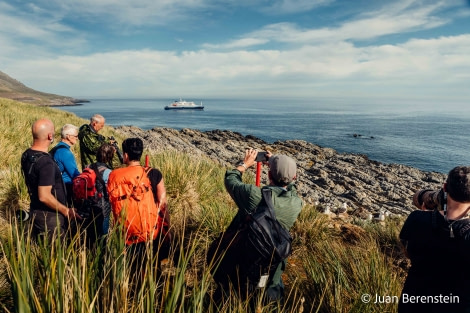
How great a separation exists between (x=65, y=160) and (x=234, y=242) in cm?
258

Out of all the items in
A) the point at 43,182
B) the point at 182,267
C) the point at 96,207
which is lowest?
the point at 96,207

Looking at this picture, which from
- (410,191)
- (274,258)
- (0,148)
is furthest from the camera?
(410,191)

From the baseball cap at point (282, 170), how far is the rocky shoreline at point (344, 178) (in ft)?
36.0

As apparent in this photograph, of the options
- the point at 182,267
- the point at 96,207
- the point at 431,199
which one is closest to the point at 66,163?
the point at 96,207

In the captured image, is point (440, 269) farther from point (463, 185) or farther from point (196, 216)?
point (196, 216)

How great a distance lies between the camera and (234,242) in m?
2.39

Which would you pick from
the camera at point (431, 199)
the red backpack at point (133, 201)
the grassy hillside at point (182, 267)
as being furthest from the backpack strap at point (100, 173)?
the camera at point (431, 199)

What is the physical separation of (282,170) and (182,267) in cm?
119

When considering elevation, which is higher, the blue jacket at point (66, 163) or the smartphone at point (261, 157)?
the smartphone at point (261, 157)

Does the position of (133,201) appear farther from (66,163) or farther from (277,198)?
(66,163)

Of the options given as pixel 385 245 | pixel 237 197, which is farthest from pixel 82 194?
pixel 385 245

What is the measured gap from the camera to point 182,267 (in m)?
1.77

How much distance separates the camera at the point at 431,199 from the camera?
2.24m

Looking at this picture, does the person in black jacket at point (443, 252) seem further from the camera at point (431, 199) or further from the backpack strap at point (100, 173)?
the backpack strap at point (100, 173)
